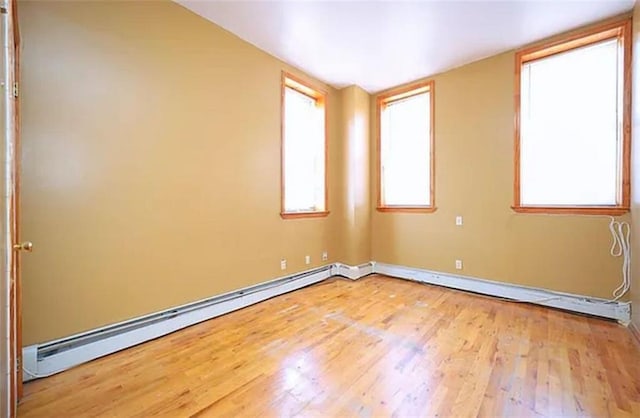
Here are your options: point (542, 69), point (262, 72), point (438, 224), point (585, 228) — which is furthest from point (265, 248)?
point (542, 69)

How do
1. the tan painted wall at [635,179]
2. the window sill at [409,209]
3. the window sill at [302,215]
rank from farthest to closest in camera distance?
the window sill at [409,209] → the window sill at [302,215] → the tan painted wall at [635,179]

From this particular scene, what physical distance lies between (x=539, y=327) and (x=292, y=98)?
3.79 metres

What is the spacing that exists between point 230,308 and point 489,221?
3.18m

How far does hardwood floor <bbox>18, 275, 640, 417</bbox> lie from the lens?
1568 millimetres

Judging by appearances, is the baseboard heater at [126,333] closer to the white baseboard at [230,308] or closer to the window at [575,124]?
the white baseboard at [230,308]

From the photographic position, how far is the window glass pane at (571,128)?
2.78 metres

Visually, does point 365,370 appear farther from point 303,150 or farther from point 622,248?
point 303,150

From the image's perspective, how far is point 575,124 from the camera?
9.71 feet

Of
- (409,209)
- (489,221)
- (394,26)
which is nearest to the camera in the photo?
(394,26)

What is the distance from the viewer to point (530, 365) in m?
1.96

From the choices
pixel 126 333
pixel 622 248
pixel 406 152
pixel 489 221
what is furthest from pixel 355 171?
pixel 126 333

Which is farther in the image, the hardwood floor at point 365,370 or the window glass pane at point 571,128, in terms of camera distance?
the window glass pane at point 571,128

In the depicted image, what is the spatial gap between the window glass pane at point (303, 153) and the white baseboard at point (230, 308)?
1037mm

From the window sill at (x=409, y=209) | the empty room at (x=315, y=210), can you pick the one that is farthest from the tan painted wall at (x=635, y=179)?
the window sill at (x=409, y=209)
